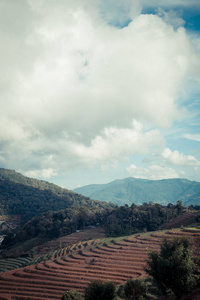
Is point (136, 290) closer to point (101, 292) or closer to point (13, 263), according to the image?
point (101, 292)

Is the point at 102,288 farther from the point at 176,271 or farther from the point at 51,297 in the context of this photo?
the point at 51,297

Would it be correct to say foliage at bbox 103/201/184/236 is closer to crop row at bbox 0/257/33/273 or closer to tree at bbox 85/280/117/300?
crop row at bbox 0/257/33/273

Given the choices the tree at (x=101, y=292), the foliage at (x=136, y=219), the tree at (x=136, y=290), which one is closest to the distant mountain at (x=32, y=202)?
the foliage at (x=136, y=219)

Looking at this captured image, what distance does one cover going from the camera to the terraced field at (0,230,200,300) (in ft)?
143

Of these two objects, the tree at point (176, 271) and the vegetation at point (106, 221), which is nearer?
the tree at point (176, 271)

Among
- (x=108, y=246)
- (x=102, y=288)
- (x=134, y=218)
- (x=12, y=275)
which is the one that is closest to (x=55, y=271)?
(x=12, y=275)

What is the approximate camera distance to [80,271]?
49.4 metres

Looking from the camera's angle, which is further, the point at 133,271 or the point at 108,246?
the point at 108,246

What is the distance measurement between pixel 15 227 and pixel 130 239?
11335 cm

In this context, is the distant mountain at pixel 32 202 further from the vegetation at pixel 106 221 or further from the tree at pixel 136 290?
the tree at pixel 136 290

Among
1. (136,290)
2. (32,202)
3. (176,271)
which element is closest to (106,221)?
(136,290)

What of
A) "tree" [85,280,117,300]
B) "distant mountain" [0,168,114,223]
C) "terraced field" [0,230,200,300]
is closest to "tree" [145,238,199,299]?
"tree" [85,280,117,300]

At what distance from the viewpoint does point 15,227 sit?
148 meters

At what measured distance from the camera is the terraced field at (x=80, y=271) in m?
43.7
